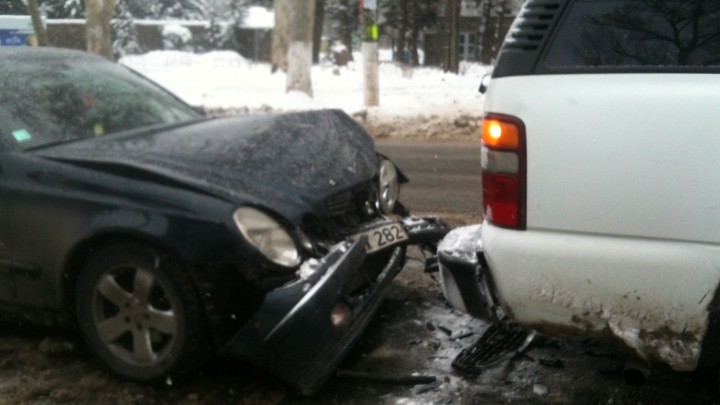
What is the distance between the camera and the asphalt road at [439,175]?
7.10 meters

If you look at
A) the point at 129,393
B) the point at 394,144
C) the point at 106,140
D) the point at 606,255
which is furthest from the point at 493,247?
the point at 394,144

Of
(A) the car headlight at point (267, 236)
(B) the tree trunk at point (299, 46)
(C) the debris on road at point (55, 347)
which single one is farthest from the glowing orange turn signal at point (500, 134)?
(B) the tree trunk at point (299, 46)

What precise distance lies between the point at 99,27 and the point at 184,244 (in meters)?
17.3

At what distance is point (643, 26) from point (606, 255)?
0.82 m

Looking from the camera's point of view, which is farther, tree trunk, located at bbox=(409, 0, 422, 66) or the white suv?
tree trunk, located at bbox=(409, 0, 422, 66)

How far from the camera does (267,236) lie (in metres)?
3.16

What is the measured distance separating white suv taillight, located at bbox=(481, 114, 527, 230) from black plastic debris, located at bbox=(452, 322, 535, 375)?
0.80m

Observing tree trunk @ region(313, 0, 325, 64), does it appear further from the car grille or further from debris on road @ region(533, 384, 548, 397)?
debris on road @ region(533, 384, 548, 397)

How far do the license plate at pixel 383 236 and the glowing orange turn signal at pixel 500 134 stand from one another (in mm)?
969

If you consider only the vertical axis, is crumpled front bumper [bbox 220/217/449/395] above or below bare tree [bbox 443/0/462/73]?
below

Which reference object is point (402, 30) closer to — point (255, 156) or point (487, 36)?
point (487, 36)

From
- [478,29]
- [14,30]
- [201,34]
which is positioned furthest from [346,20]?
[14,30]

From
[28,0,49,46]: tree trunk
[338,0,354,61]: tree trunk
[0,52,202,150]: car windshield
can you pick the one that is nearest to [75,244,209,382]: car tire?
[0,52,202,150]: car windshield

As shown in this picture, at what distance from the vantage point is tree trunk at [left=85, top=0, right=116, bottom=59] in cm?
1845
